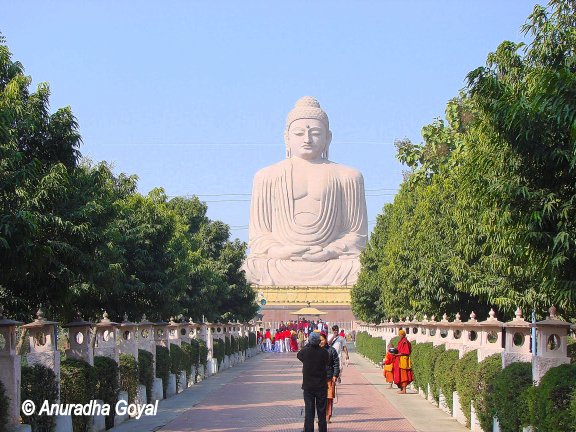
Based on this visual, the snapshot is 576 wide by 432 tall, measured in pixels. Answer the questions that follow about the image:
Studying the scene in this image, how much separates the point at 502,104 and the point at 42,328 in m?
6.72

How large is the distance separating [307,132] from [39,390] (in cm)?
6493

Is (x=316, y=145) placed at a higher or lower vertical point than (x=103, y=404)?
higher

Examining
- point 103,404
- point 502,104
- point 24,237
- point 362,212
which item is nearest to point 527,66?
point 502,104

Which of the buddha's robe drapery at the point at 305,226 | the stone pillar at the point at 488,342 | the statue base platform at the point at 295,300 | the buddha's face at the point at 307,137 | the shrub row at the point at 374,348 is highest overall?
the buddha's face at the point at 307,137

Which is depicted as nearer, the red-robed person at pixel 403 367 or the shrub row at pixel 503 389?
the shrub row at pixel 503 389

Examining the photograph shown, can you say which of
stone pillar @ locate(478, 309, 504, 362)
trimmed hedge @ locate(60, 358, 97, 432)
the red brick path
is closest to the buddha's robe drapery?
the red brick path

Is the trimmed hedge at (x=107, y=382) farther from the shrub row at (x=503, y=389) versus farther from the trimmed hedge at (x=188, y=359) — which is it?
the trimmed hedge at (x=188, y=359)

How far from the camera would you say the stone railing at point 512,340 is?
1232cm

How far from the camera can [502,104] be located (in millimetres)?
11703

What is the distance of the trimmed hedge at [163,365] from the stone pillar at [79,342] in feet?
22.4

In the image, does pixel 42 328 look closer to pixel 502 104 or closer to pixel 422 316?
pixel 502 104

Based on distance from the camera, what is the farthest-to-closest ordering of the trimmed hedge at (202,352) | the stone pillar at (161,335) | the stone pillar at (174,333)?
the trimmed hedge at (202,352) → the stone pillar at (174,333) → the stone pillar at (161,335)

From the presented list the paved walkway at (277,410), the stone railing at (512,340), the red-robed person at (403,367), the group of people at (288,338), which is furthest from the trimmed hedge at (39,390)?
the group of people at (288,338)

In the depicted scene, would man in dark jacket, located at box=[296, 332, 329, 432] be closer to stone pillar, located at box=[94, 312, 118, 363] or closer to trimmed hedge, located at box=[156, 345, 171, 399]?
stone pillar, located at box=[94, 312, 118, 363]
